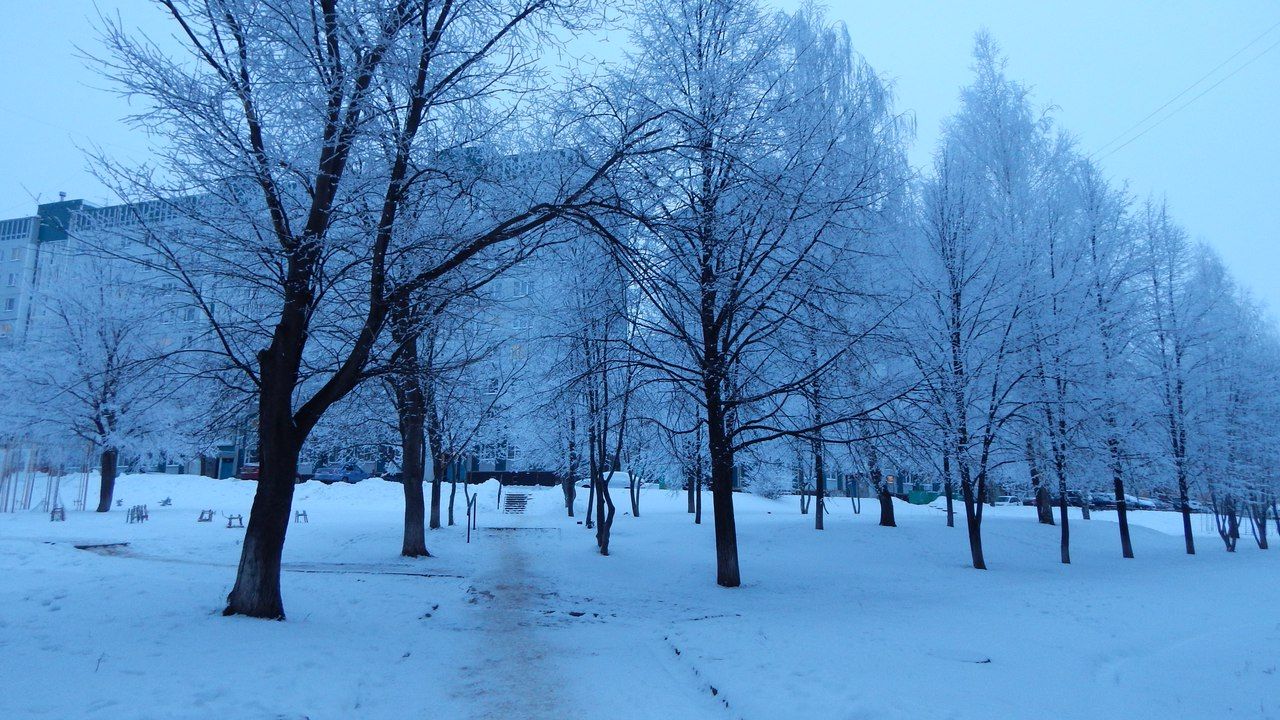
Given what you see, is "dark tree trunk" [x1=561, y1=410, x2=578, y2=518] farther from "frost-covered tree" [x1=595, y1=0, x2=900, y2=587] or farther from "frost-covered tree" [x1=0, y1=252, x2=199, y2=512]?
"frost-covered tree" [x1=0, y1=252, x2=199, y2=512]

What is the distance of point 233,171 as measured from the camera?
8.34 metres

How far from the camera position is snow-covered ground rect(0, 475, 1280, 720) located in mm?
5863

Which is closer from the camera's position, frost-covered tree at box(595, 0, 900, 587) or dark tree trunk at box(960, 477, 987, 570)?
frost-covered tree at box(595, 0, 900, 587)

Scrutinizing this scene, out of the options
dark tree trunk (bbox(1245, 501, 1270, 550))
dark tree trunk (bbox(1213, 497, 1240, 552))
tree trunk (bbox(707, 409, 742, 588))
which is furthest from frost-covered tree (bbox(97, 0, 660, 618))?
dark tree trunk (bbox(1245, 501, 1270, 550))

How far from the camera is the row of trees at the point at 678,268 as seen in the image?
27.2 feet

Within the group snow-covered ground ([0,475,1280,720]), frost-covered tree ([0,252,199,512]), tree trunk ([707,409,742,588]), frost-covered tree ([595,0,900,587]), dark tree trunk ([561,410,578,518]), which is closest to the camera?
snow-covered ground ([0,475,1280,720])

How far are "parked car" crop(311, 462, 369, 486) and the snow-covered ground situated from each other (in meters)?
30.7

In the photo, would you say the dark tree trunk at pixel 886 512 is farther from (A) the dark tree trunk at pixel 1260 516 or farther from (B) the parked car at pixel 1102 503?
(B) the parked car at pixel 1102 503

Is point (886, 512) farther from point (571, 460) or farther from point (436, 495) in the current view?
point (436, 495)

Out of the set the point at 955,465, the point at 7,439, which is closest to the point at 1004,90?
the point at 955,465

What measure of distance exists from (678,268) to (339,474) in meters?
43.3

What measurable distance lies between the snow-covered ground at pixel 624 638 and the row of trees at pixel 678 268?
169cm

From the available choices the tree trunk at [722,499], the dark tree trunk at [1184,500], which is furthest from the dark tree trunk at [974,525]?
the dark tree trunk at [1184,500]

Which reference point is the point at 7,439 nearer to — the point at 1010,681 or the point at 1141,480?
the point at 1010,681
